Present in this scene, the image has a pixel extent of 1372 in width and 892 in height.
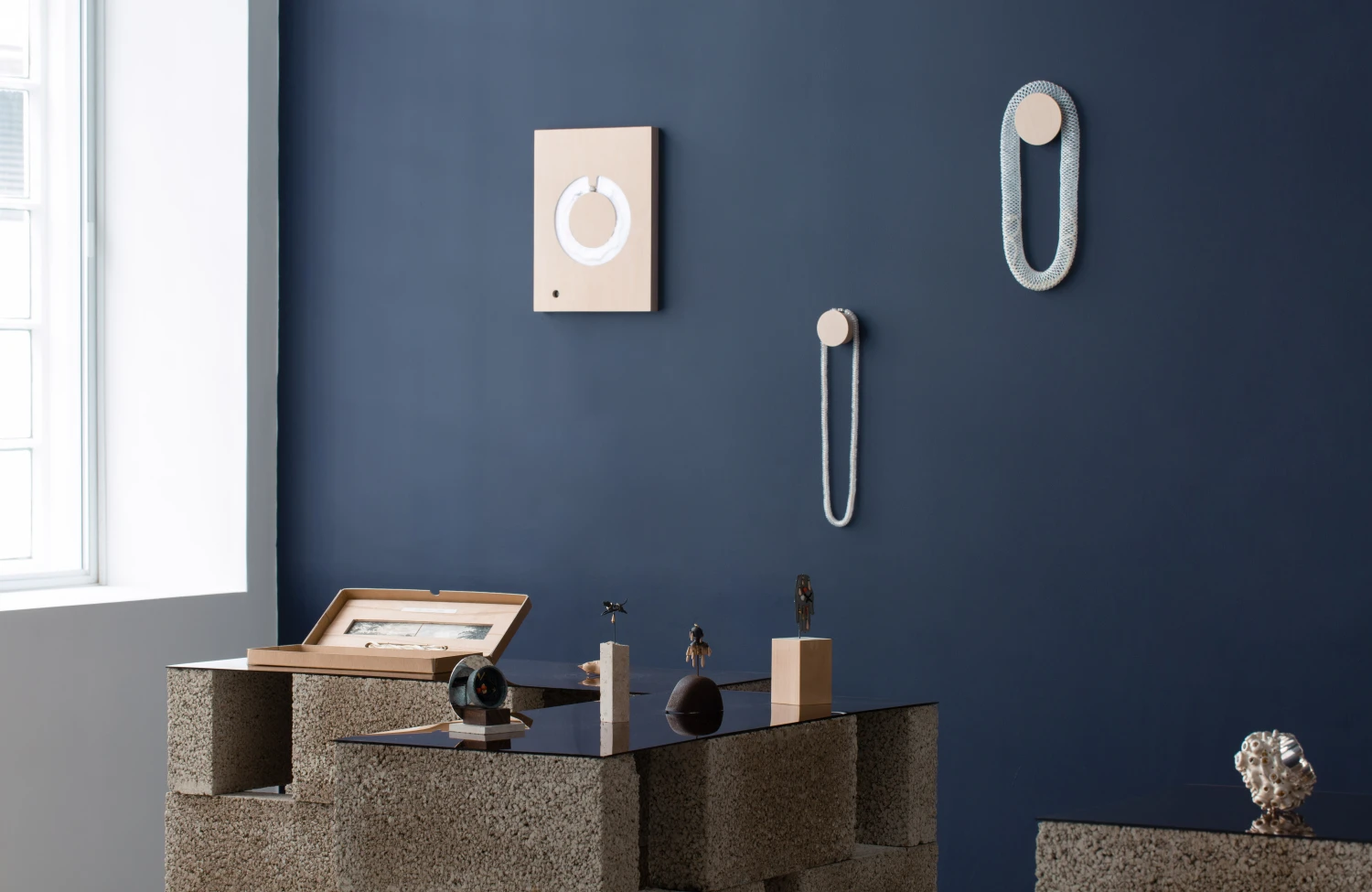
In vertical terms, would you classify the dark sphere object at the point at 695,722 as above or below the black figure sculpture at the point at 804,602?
below

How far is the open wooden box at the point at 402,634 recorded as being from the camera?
2.72 meters

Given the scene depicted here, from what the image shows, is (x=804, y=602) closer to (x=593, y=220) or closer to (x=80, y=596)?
(x=593, y=220)

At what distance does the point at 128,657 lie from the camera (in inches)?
138

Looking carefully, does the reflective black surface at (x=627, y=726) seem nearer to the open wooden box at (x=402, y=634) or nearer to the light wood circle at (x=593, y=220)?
the open wooden box at (x=402, y=634)

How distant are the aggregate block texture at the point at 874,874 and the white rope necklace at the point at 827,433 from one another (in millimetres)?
1002

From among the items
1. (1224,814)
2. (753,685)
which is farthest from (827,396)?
(1224,814)

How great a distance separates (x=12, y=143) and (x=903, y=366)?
2194 mm

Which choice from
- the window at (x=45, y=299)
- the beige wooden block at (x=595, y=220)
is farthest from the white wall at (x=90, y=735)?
the beige wooden block at (x=595, y=220)

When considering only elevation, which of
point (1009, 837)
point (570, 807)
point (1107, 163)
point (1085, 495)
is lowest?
point (1009, 837)

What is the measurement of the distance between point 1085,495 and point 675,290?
101 centimetres

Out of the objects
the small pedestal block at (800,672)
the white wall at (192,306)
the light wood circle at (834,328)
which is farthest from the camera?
the white wall at (192,306)

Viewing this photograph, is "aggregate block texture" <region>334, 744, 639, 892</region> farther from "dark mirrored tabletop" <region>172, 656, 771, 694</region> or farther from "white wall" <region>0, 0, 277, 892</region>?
"white wall" <region>0, 0, 277, 892</region>

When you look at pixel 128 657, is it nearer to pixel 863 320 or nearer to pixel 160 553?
pixel 160 553

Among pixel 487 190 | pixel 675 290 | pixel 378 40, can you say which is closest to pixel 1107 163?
pixel 675 290
